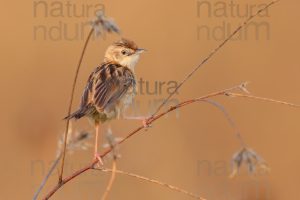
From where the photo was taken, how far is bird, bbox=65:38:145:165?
3629 millimetres

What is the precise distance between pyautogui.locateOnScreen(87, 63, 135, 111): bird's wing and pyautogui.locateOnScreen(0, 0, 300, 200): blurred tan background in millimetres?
1883

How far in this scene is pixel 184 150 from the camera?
6.43 m

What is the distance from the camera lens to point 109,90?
390cm

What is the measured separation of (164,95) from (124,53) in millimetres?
2639

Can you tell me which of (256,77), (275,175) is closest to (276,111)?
(256,77)

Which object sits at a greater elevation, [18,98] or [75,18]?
[75,18]

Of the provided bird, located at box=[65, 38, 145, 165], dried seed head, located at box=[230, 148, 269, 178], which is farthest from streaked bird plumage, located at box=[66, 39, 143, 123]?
dried seed head, located at box=[230, 148, 269, 178]

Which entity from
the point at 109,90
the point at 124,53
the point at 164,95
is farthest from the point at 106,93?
the point at 164,95

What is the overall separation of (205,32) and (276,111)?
1322 millimetres

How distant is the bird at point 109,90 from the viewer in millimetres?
3629

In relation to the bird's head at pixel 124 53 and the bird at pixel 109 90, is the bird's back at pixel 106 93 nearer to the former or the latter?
the bird at pixel 109 90

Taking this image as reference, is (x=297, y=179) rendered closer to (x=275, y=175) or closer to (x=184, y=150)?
(x=275, y=175)

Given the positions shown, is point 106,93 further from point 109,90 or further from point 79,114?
point 79,114

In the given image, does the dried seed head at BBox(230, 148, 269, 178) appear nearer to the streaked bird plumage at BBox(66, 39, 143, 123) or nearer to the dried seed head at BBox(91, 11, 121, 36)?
the dried seed head at BBox(91, 11, 121, 36)
